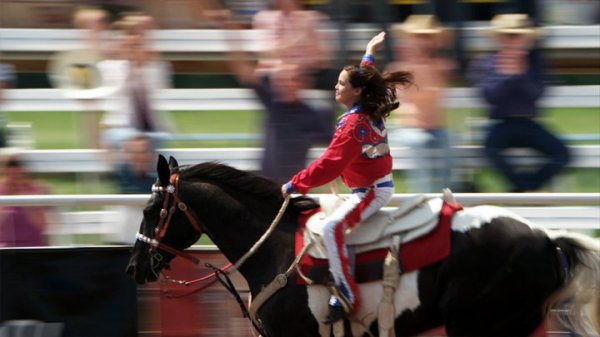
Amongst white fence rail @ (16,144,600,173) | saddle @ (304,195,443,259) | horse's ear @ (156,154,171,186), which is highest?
horse's ear @ (156,154,171,186)

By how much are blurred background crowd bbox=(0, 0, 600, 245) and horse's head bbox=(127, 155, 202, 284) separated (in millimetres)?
1195

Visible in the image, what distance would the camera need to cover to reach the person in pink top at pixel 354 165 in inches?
228

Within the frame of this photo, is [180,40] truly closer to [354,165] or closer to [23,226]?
[23,226]

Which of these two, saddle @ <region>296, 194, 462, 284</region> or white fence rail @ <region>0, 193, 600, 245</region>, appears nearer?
saddle @ <region>296, 194, 462, 284</region>

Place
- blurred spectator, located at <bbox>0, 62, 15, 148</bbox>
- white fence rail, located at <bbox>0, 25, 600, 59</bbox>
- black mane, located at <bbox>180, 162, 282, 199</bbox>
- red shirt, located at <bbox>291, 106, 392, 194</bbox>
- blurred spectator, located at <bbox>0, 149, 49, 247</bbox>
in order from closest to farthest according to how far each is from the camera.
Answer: red shirt, located at <bbox>291, 106, 392, 194</bbox> → black mane, located at <bbox>180, 162, 282, 199</bbox> → blurred spectator, located at <bbox>0, 149, 49, 247</bbox> → blurred spectator, located at <bbox>0, 62, 15, 148</bbox> → white fence rail, located at <bbox>0, 25, 600, 59</bbox>

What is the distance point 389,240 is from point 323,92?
8.57 ft

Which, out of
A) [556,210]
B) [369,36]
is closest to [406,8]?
[369,36]

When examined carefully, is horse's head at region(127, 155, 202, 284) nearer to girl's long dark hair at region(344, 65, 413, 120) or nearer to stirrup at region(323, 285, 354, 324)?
stirrup at region(323, 285, 354, 324)

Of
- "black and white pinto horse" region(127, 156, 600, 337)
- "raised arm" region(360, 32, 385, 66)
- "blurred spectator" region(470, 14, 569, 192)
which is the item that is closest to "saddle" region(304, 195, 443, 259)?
"black and white pinto horse" region(127, 156, 600, 337)

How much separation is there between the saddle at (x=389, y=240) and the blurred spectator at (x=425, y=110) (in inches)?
83.2

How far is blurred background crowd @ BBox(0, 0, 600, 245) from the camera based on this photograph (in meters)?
8.22

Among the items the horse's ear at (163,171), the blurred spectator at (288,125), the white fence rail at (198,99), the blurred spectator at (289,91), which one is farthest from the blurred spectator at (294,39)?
the horse's ear at (163,171)

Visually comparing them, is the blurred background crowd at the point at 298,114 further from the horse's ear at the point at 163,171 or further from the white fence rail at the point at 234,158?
the horse's ear at the point at 163,171

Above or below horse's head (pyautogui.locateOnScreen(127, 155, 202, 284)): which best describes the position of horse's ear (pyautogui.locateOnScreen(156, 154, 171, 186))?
above
